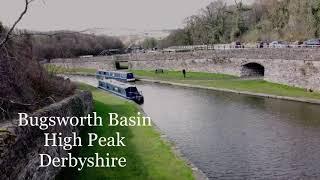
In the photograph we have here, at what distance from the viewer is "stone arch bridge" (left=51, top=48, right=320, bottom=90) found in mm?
43062

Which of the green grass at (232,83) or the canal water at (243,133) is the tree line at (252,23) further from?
the canal water at (243,133)

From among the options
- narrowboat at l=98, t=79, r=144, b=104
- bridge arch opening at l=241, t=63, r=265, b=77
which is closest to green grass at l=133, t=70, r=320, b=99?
bridge arch opening at l=241, t=63, r=265, b=77

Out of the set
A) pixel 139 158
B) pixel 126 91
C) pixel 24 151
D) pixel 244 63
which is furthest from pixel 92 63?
pixel 24 151

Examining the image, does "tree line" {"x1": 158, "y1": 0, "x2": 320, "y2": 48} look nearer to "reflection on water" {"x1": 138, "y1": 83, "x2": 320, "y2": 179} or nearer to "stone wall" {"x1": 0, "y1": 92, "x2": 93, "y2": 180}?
"reflection on water" {"x1": 138, "y1": 83, "x2": 320, "y2": 179}

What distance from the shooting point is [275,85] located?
4744 centimetres

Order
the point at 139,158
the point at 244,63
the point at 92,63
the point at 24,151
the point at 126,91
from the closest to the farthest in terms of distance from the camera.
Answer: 1. the point at 24,151
2. the point at 139,158
3. the point at 126,91
4. the point at 244,63
5. the point at 92,63

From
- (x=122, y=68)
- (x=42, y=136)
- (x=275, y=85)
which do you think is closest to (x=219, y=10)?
(x=122, y=68)

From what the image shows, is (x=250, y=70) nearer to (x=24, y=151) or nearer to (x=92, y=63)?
(x=92, y=63)

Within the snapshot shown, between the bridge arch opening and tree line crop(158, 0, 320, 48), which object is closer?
the bridge arch opening

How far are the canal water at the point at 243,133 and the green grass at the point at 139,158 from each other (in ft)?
4.92

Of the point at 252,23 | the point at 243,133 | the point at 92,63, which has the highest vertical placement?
the point at 252,23

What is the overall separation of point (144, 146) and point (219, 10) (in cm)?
7648

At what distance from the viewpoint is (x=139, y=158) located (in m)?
20.7

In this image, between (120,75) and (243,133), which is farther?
(120,75)
